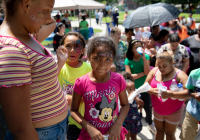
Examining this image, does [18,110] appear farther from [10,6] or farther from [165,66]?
[165,66]

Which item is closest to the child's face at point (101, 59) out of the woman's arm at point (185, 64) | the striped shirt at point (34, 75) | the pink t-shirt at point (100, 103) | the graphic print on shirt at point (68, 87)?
the pink t-shirt at point (100, 103)

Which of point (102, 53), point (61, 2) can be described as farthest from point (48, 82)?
point (61, 2)

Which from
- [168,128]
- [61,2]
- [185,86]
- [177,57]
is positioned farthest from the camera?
[61,2]

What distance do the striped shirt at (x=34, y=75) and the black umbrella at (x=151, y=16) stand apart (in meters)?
4.13

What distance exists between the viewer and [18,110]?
94 centimetres

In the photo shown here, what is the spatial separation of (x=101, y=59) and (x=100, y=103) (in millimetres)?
422

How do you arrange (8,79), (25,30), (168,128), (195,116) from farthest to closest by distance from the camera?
(168,128) → (195,116) → (25,30) → (8,79)

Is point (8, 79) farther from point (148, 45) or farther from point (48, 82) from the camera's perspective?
point (148, 45)

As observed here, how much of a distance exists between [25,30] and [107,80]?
901 mm

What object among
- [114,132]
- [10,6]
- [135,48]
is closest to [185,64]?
[135,48]

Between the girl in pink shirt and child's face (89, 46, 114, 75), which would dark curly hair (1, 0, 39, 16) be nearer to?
child's face (89, 46, 114, 75)

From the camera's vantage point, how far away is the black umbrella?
4.88 meters

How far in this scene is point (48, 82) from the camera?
3.74 ft

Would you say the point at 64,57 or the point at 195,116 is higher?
the point at 64,57
